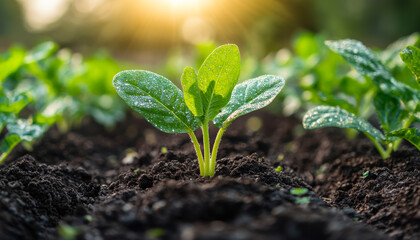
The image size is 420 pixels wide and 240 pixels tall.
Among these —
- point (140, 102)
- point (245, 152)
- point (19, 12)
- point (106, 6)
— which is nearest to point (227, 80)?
point (140, 102)

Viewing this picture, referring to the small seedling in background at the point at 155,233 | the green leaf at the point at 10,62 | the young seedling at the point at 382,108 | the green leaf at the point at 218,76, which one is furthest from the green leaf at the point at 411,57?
the green leaf at the point at 10,62

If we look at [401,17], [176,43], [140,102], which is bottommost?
[140,102]

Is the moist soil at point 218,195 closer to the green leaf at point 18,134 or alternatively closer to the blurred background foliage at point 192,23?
the green leaf at point 18,134

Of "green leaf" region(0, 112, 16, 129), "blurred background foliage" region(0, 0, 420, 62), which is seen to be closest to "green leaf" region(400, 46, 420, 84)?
"green leaf" region(0, 112, 16, 129)

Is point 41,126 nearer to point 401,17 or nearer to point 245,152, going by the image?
point 245,152

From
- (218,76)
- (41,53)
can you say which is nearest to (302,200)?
(218,76)

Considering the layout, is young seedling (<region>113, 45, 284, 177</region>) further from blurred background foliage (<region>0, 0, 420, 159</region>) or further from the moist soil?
blurred background foliage (<region>0, 0, 420, 159</region>)
